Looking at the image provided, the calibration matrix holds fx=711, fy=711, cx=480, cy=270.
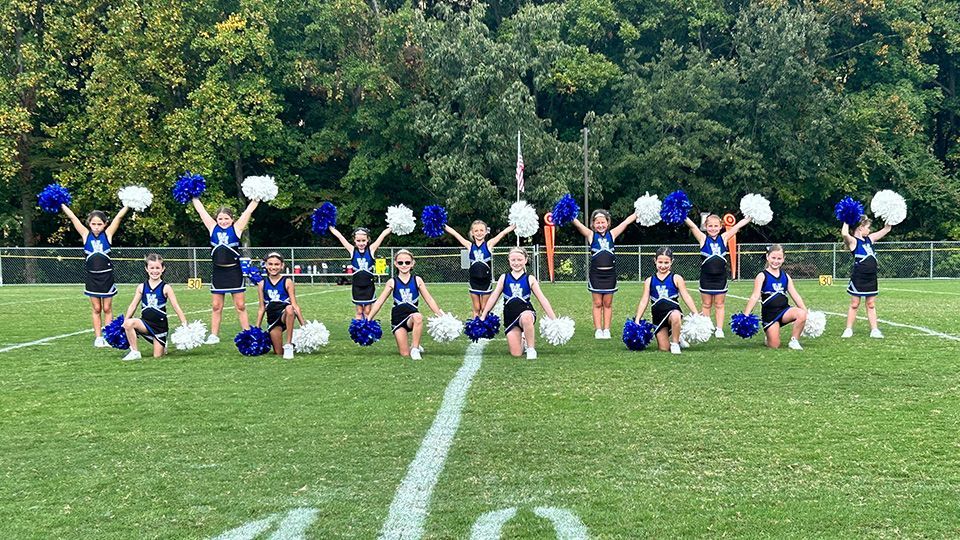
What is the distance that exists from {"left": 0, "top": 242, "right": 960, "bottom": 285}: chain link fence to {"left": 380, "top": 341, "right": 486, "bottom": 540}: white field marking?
19248 millimetres

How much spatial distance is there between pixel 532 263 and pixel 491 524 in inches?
847

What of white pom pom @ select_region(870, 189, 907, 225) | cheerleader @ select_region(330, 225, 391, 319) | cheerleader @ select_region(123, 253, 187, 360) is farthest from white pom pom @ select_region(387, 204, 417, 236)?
white pom pom @ select_region(870, 189, 907, 225)

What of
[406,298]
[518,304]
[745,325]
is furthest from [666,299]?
[406,298]

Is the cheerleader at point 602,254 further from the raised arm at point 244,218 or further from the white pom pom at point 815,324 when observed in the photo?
the raised arm at point 244,218

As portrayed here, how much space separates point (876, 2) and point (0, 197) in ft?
115

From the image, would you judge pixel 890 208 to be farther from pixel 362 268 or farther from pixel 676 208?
pixel 362 268

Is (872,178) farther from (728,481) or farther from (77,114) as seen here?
(77,114)

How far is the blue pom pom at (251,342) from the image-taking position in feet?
25.5

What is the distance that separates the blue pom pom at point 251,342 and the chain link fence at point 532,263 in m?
16.4

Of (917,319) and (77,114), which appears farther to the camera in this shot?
(77,114)

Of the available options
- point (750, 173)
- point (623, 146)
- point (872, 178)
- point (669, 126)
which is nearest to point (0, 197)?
point (623, 146)

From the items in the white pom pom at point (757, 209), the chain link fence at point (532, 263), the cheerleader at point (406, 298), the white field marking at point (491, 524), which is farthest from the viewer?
the chain link fence at point (532, 263)

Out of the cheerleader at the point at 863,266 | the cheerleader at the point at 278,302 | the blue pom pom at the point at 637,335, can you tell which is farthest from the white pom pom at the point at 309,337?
the cheerleader at the point at 863,266

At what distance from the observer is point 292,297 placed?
7812 millimetres
